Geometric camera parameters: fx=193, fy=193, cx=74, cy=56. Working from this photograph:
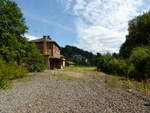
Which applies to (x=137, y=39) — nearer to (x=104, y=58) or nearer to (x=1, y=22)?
(x=104, y=58)

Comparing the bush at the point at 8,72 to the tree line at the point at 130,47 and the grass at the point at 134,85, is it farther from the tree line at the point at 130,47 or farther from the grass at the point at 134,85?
the tree line at the point at 130,47

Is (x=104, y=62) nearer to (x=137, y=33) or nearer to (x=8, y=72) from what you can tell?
(x=137, y=33)

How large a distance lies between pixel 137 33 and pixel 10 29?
24.0 metres

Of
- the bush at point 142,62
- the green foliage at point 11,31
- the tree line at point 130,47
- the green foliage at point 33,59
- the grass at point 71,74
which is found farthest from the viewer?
the green foliage at point 33,59

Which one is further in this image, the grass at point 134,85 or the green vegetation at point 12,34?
the green vegetation at point 12,34

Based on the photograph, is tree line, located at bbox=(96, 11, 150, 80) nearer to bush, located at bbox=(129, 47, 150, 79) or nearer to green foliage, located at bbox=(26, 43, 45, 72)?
bush, located at bbox=(129, 47, 150, 79)

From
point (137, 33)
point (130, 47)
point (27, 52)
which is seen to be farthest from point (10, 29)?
point (137, 33)

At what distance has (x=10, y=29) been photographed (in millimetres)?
27172

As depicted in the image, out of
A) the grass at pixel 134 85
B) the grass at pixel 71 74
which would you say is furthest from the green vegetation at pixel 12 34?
the grass at pixel 134 85

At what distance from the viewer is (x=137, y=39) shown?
38.6m

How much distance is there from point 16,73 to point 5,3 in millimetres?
11247

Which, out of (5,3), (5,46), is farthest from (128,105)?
(5,3)

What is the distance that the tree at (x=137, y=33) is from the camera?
36.3m

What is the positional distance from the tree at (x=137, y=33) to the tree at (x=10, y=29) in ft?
65.3
